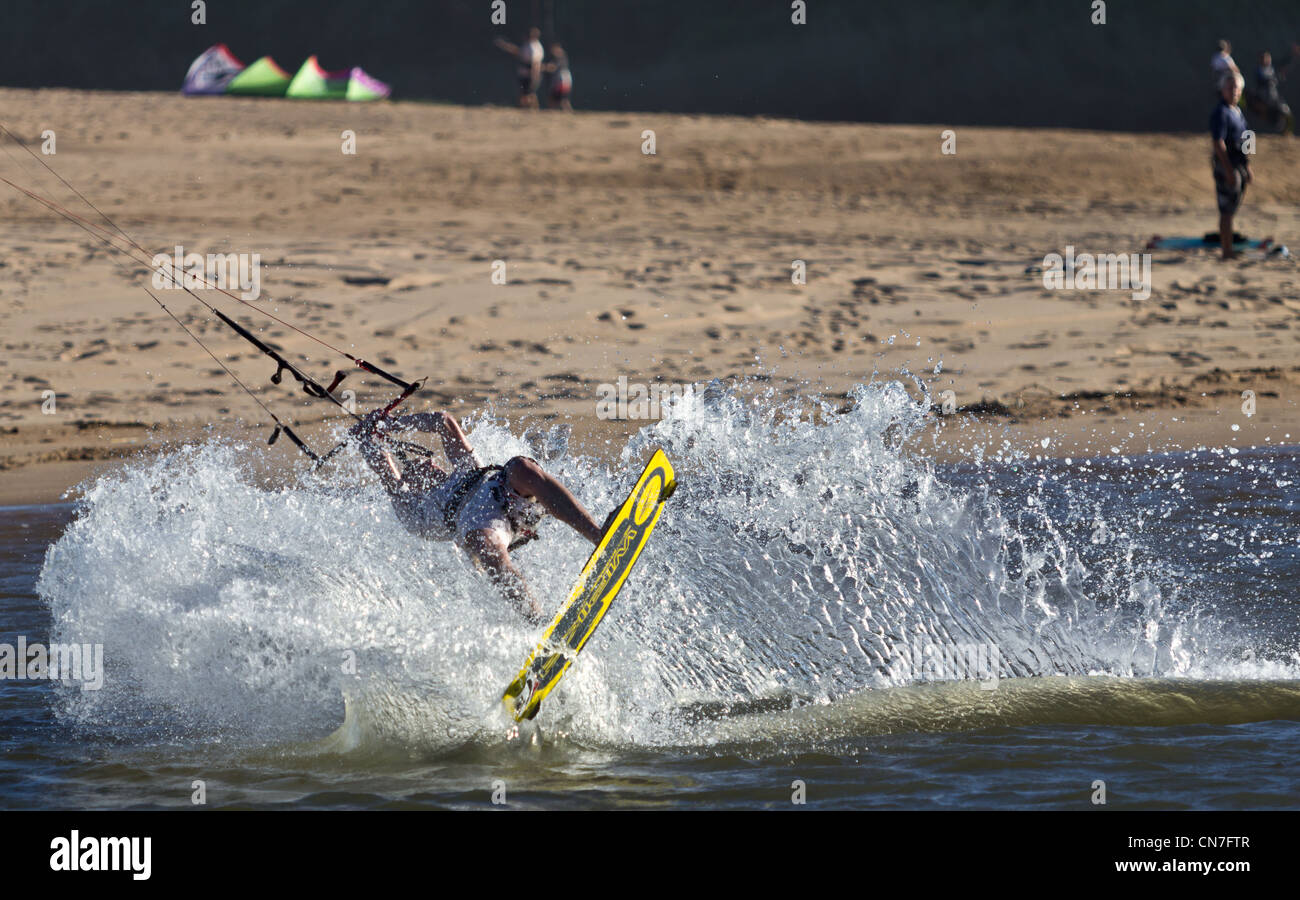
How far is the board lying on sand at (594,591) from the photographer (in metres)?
5.66

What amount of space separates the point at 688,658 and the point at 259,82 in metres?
22.3

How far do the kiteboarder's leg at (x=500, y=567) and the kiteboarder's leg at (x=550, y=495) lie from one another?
23cm

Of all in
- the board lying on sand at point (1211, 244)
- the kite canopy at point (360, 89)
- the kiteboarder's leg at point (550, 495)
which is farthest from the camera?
the kite canopy at point (360, 89)

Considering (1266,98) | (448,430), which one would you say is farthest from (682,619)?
(1266,98)

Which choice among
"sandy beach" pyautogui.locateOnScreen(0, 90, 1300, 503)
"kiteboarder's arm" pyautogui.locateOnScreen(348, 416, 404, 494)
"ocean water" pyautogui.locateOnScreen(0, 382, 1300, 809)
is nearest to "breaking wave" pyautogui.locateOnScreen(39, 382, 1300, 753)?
"ocean water" pyautogui.locateOnScreen(0, 382, 1300, 809)

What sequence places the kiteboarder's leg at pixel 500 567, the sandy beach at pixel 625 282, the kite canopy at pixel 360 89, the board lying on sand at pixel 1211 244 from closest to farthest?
the kiteboarder's leg at pixel 500 567, the sandy beach at pixel 625 282, the board lying on sand at pixel 1211 244, the kite canopy at pixel 360 89

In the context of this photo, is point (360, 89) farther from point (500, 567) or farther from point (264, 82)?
point (500, 567)

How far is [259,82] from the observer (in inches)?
1030

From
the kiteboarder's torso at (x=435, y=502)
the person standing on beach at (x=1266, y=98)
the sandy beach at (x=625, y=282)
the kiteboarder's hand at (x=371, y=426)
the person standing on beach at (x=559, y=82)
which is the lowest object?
the kiteboarder's torso at (x=435, y=502)

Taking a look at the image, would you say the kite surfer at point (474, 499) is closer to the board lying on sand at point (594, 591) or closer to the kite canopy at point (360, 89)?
the board lying on sand at point (594, 591)

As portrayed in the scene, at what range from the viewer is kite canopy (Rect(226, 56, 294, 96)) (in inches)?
1024

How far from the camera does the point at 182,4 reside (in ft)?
111

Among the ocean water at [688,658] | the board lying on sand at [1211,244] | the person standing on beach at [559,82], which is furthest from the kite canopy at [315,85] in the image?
the ocean water at [688,658]

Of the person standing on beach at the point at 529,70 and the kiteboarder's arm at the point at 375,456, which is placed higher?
the person standing on beach at the point at 529,70
